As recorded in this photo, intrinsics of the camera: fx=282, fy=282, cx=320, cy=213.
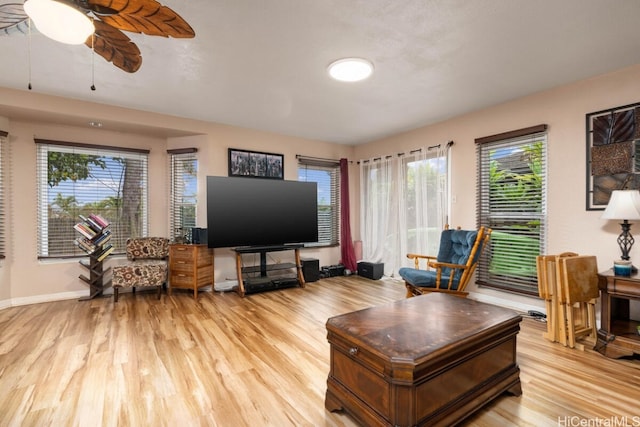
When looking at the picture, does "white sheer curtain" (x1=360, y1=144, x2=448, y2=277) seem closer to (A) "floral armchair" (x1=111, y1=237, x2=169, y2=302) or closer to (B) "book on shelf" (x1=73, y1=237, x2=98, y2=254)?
(A) "floral armchair" (x1=111, y1=237, x2=169, y2=302)

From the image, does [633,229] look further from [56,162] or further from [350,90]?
[56,162]

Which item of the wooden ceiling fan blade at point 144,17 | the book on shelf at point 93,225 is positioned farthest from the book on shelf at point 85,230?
the wooden ceiling fan blade at point 144,17

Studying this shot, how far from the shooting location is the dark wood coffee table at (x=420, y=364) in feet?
4.20

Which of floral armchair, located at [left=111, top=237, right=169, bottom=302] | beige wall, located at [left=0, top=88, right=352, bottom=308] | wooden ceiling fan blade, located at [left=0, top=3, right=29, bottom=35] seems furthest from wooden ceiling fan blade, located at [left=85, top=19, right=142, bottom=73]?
floral armchair, located at [left=111, top=237, right=169, bottom=302]

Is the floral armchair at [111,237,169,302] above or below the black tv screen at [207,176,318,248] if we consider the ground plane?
below

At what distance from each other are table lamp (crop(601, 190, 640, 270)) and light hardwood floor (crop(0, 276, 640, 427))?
39.2 inches

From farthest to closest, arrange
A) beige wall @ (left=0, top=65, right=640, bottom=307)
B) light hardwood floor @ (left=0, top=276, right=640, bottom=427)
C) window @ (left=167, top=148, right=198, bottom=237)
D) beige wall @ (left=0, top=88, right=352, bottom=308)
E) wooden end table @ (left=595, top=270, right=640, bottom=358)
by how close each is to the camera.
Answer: window @ (left=167, top=148, right=198, bottom=237)
beige wall @ (left=0, top=88, right=352, bottom=308)
beige wall @ (left=0, top=65, right=640, bottom=307)
wooden end table @ (left=595, top=270, right=640, bottom=358)
light hardwood floor @ (left=0, top=276, right=640, bottom=427)

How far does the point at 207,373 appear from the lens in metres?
2.02

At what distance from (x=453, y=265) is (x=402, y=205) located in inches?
71.5

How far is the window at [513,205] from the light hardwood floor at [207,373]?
26.6 inches

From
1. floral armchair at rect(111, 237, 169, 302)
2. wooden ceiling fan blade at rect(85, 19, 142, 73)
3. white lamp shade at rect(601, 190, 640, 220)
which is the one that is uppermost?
wooden ceiling fan blade at rect(85, 19, 142, 73)
